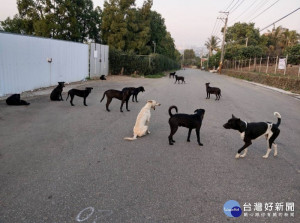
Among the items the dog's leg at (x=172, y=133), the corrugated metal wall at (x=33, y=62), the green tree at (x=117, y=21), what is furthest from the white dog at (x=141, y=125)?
the green tree at (x=117, y=21)

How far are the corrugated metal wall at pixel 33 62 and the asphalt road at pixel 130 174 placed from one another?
599 cm

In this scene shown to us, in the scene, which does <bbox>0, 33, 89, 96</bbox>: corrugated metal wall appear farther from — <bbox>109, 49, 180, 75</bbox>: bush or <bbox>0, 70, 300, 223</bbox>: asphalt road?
<bbox>109, 49, 180, 75</bbox>: bush

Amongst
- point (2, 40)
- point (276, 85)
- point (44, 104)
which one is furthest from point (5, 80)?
point (276, 85)

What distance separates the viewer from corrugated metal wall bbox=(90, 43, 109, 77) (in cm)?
2312

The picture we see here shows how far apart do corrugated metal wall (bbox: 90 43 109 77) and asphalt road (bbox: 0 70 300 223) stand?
1707cm

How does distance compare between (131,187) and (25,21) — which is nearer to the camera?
(131,187)

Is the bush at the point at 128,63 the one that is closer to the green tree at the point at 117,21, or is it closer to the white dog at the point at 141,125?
the green tree at the point at 117,21

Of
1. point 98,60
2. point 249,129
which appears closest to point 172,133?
point 249,129

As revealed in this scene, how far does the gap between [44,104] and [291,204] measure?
939cm

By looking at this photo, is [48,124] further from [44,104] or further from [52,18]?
[52,18]

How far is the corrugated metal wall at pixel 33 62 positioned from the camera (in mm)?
11586

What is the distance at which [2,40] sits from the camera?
11281 millimetres

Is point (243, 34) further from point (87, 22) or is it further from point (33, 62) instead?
point (33, 62)

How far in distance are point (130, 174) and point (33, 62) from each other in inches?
481
